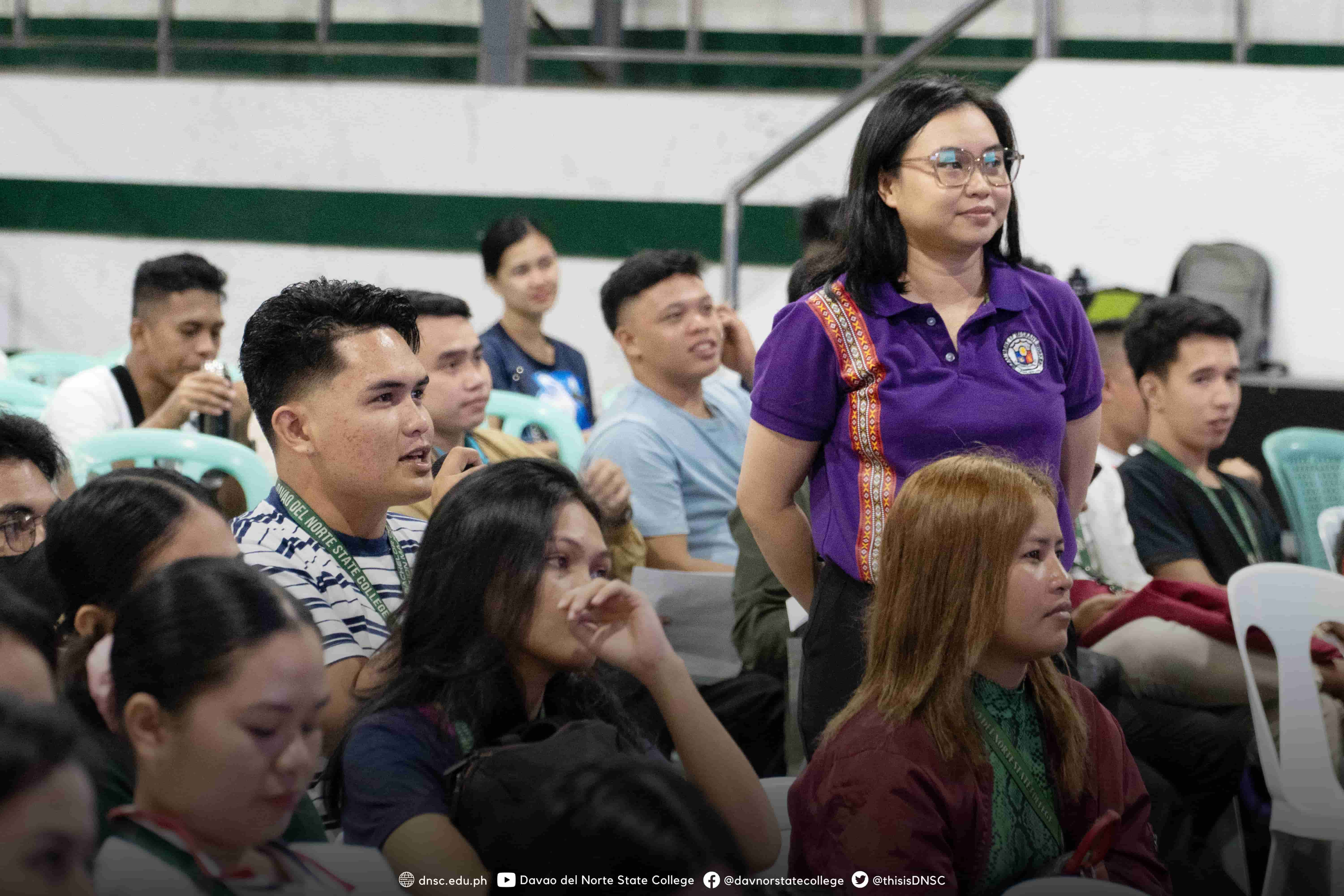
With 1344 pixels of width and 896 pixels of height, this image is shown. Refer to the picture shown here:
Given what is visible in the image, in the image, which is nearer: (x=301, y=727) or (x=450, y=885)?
(x=301, y=727)

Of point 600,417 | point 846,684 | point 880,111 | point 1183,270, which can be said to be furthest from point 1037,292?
point 1183,270

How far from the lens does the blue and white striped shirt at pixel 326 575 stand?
1600mm

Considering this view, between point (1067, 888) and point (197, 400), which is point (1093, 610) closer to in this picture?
point (1067, 888)

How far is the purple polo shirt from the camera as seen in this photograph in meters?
1.69

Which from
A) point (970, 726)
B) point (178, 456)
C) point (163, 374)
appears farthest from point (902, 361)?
point (163, 374)

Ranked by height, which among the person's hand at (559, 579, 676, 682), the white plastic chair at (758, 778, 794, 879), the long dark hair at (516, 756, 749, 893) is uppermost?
the person's hand at (559, 579, 676, 682)

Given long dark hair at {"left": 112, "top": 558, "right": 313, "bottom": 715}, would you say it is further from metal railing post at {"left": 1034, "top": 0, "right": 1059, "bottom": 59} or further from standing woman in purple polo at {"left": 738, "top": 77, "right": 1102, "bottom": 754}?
metal railing post at {"left": 1034, "top": 0, "right": 1059, "bottom": 59}

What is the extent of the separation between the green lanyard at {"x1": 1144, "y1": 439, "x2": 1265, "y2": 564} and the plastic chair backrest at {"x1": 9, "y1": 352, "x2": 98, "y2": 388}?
3.46 m

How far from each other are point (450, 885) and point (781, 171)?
4476 millimetres

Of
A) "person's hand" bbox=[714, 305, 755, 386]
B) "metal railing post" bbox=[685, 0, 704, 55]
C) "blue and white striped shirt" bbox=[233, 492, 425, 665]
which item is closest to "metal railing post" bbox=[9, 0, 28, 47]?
"metal railing post" bbox=[685, 0, 704, 55]

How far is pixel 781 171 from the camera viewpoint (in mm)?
5375

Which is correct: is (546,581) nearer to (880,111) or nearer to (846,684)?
(846,684)

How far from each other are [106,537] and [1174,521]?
7.23 feet

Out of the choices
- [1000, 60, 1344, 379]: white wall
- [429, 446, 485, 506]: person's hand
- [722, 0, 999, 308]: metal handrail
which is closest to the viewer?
[429, 446, 485, 506]: person's hand
